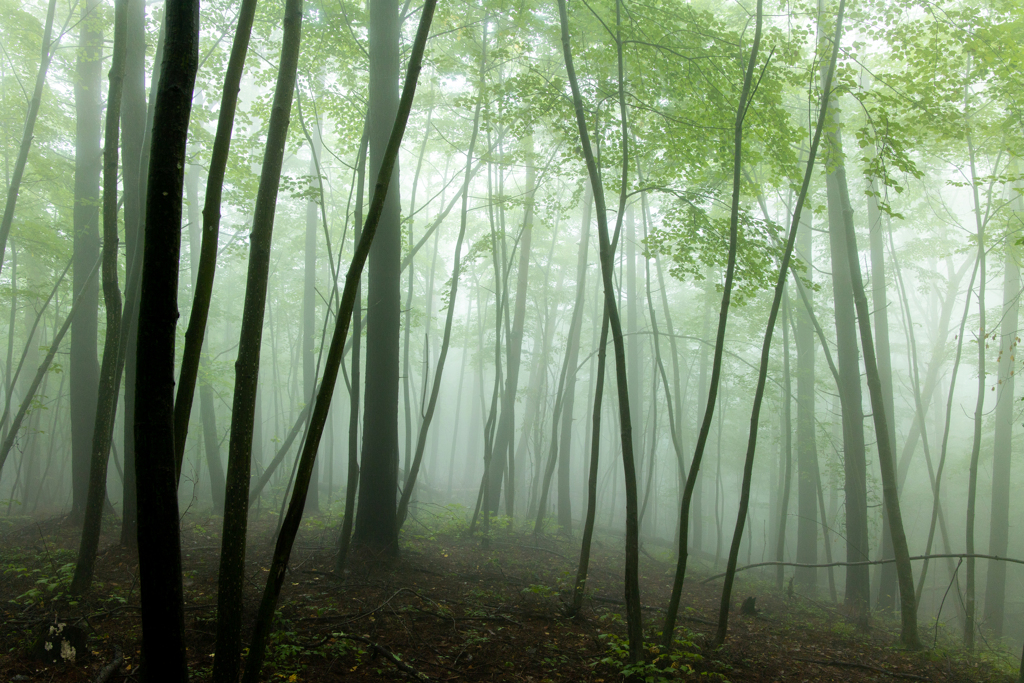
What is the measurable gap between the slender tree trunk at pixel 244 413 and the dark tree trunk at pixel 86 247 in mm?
6652

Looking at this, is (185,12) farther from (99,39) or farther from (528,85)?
(99,39)

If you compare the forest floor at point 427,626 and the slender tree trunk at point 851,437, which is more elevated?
the slender tree trunk at point 851,437

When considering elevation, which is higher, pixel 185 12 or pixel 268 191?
pixel 185 12

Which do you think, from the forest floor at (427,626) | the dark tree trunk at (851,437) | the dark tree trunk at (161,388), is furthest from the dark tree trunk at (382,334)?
the dark tree trunk at (851,437)

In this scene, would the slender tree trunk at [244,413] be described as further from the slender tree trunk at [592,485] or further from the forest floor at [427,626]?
the slender tree trunk at [592,485]

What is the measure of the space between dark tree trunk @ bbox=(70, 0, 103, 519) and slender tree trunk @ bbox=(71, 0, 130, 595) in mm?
4041

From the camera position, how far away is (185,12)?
198 cm

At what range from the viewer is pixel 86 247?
8484 mm

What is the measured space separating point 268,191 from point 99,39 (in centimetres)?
900

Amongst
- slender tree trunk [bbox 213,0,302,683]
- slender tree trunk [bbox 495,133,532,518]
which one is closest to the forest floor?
slender tree trunk [bbox 213,0,302,683]

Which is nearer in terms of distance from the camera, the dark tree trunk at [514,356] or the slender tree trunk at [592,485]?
the slender tree trunk at [592,485]

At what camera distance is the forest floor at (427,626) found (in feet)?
12.3

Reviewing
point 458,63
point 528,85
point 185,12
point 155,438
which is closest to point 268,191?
point 185,12

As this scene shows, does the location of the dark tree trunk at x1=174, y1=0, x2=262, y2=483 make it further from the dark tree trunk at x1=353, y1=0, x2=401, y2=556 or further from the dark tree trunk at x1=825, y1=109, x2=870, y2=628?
the dark tree trunk at x1=825, y1=109, x2=870, y2=628
